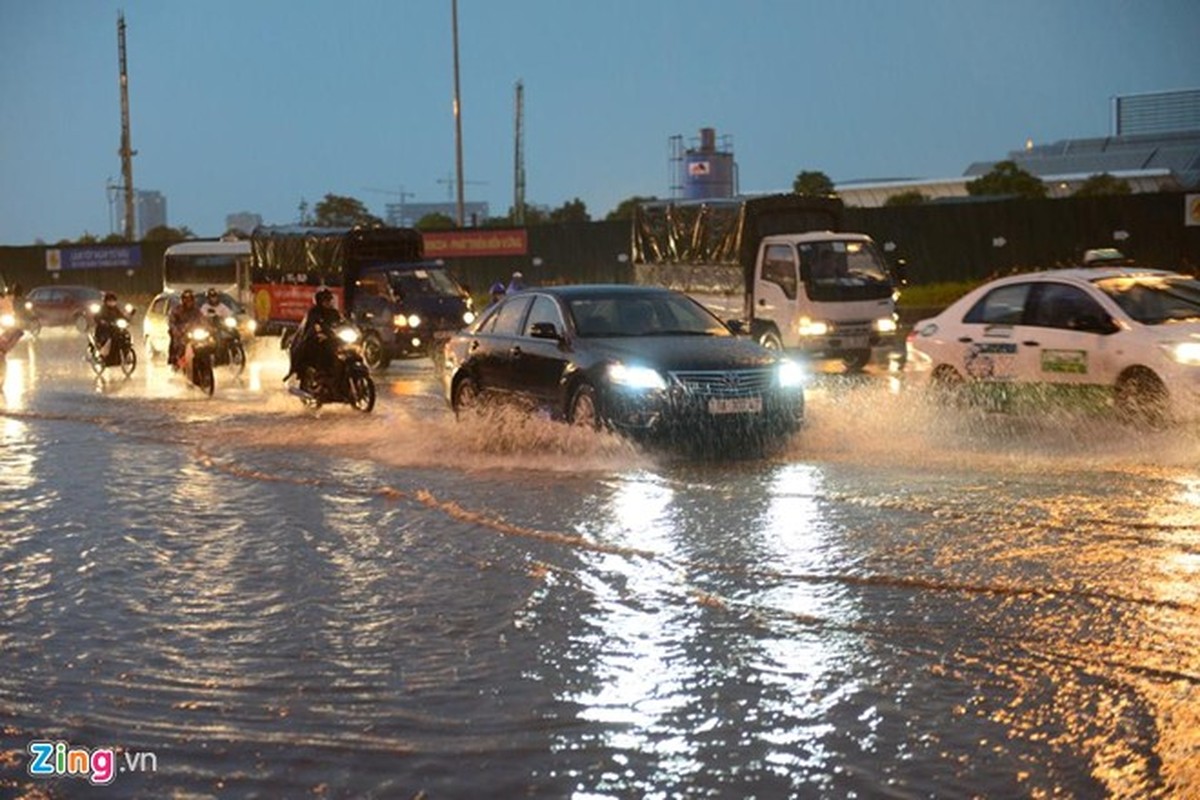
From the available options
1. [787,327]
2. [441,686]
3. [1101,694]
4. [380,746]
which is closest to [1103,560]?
[1101,694]

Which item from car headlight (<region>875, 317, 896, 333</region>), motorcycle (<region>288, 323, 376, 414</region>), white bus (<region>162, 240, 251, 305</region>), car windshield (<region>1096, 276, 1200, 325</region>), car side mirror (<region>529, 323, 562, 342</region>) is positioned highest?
white bus (<region>162, 240, 251, 305</region>)

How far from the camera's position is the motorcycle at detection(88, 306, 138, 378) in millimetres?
28234

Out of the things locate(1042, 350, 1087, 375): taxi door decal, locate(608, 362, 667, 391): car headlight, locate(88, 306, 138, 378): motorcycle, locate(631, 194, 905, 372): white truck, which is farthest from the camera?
locate(88, 306, 138, 378): motorcycle

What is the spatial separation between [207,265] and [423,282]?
22826 mm

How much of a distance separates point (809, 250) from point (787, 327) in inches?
45.0

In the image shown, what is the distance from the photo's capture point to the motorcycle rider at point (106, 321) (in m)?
28.3

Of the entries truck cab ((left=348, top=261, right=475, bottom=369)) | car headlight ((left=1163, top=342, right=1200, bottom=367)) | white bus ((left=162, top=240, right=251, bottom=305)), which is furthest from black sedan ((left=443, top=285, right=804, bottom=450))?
white bus ((left=162, top=240, right=251, bottom=305))

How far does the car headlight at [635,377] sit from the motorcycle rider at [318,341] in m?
7.09

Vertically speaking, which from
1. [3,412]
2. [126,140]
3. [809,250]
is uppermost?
[126,140]

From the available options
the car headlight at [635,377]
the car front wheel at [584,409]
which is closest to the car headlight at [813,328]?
the car front wheel at [584,409]

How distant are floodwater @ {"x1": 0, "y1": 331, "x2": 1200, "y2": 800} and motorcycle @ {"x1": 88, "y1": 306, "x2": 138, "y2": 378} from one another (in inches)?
523

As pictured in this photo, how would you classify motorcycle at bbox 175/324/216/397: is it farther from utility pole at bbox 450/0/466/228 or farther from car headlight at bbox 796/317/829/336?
utility pole at bbox 450/0/466/228

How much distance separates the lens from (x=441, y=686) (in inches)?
274

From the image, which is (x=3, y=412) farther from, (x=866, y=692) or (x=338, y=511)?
(x=866, y=692)
